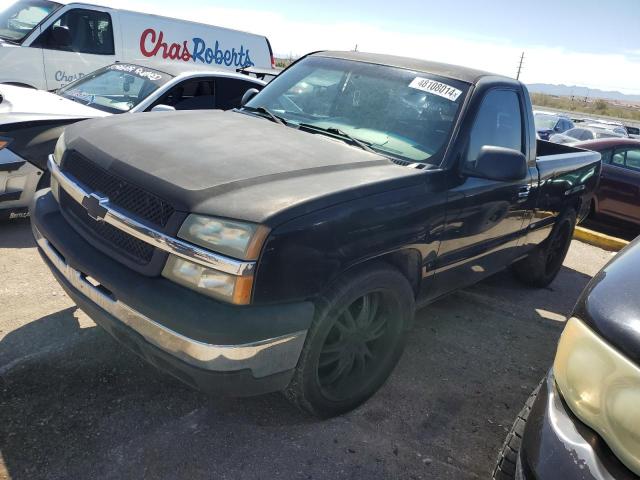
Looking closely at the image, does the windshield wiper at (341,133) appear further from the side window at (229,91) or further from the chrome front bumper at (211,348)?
the side window at (229,91)

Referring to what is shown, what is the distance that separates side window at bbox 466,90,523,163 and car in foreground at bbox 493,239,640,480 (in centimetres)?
161

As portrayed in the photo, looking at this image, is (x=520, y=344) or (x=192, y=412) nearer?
(x=192, y=412)

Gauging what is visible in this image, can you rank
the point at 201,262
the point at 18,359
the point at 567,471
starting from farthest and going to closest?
the point at 18,359, the point at 201,262, the point at 567,471

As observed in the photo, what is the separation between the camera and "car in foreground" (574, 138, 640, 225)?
7336mm

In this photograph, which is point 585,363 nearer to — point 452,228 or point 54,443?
point 452,228

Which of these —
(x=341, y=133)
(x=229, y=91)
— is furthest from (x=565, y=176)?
(x=229, y=91)

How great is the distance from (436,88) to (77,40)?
7398 mm

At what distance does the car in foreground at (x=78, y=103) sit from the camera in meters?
4.27

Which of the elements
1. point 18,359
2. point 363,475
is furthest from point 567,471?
point 18,359

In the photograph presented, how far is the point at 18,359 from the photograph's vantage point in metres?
2.84

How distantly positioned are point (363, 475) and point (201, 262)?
1.23 metres

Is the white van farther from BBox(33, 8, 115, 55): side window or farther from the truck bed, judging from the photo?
the truck bed

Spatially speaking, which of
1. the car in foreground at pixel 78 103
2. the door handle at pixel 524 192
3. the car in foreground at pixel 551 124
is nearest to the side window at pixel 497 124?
the door handle at pixel 524 192

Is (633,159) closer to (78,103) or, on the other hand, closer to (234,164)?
(234,164)
